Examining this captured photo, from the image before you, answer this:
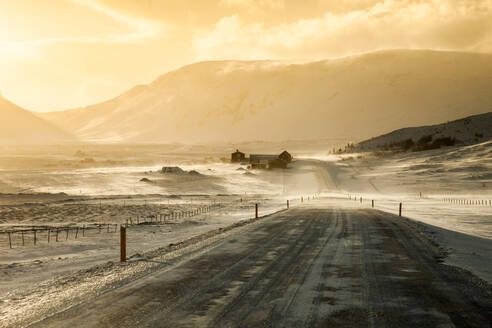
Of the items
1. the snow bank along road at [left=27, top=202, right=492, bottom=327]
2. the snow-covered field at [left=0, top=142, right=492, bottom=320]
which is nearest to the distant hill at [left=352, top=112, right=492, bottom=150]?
the snow-covered field at [left=0, top=142, right=492, bottom=320]

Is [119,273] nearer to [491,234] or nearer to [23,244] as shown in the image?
[23,244]

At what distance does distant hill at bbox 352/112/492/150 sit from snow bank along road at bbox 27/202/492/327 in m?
97.1

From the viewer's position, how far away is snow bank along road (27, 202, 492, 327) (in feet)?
26.1

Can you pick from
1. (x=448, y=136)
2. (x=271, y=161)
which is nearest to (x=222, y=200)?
(x=271, y=161)

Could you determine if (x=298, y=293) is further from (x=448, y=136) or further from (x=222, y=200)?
(x=448, y=136)

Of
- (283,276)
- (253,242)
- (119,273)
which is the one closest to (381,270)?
(283,276)

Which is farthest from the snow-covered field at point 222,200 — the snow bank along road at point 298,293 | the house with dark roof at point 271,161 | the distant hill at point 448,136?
the distant hill at point 448,136

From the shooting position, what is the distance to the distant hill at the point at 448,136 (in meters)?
105

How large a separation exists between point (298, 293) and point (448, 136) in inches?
4516

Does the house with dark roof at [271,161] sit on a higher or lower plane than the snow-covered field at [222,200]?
higher

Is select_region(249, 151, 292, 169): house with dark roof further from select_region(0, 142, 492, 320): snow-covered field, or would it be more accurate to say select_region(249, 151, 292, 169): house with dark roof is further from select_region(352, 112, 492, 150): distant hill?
select_region(352, 112, 492, 150): distant hill

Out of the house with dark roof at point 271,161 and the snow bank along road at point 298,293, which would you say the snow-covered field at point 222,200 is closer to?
the snow bank along road at point 298,293

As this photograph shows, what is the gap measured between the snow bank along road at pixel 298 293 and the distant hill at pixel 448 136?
97058mm

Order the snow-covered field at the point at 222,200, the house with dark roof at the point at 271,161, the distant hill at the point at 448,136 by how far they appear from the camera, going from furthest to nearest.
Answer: the distant hill at the point at 448,136, the house with dark roof at the point at 271,161, the snow-covered field at the point at 222,200
